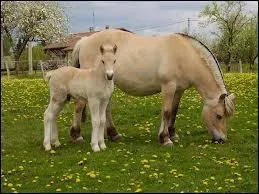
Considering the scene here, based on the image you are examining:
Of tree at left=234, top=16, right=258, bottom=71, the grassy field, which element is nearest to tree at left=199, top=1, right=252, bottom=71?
tree at left=234, top=16, right=258, bottom=71

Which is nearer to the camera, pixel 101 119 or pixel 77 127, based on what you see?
pixel 101 119

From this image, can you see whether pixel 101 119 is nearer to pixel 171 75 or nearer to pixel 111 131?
pixel 111 131

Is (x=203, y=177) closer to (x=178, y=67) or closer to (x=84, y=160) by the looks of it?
(x=84, y=160)

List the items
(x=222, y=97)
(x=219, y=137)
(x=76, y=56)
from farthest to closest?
1. (x=76, y=56)
2. (x=219, y=137)
3. (x=222, y=97)

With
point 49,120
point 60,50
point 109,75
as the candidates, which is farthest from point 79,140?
point 60,50

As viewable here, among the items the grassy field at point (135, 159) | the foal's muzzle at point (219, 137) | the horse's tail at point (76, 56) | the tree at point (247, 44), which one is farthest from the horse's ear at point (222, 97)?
the tree at point (247, 44)

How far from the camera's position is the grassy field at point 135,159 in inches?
296

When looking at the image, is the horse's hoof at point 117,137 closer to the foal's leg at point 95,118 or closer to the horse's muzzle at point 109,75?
the foal's leg at point 95,118

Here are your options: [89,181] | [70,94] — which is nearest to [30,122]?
[70,94]

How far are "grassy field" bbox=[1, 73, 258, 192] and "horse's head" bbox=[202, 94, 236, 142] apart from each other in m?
0.29

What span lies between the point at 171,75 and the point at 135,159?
8.28 ft

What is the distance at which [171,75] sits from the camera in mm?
10953

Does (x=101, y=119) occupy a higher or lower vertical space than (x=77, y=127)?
higher

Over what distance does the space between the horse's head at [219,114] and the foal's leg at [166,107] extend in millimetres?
890
